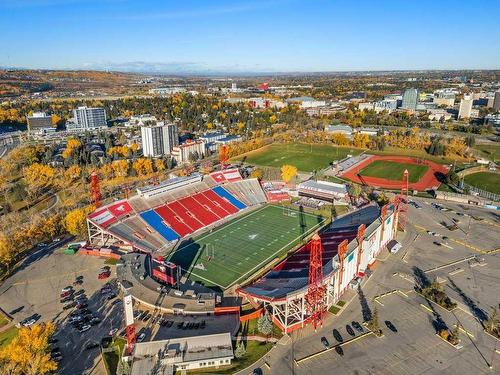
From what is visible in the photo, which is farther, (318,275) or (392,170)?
(392,170)

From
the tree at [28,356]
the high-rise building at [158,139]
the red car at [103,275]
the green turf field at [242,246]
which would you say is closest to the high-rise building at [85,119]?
the high-rise building at [158,139]

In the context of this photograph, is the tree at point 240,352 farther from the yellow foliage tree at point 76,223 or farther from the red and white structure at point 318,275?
the yellow foliage tree at point 76,223

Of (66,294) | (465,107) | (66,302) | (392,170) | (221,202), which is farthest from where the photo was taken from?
(465,107)

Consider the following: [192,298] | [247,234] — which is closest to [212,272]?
[192,298]

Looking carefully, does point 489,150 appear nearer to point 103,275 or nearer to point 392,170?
point 392,170

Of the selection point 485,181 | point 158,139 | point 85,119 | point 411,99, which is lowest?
point 485,181

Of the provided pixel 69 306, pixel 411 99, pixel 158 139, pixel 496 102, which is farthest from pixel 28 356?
pixel 496 102

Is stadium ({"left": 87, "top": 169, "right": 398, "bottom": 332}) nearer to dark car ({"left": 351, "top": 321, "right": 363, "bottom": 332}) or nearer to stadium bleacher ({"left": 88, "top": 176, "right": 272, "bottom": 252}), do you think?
stadium bleacher ({"left": 88, "top": 176, "right": 272, "bottom": 252})
